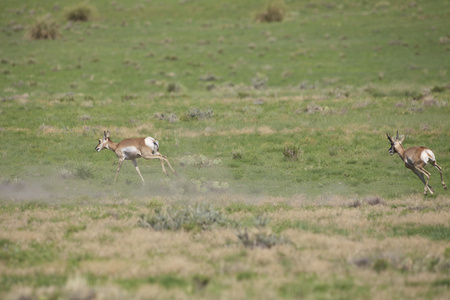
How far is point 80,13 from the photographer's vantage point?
68500 mm

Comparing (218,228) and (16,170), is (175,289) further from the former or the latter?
(16,170)

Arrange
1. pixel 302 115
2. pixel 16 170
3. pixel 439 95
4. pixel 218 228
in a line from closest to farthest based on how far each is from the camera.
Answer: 1. pixel 218 228
2. pixel 16 170
3. pixel 302 115
4. pixel 439 95

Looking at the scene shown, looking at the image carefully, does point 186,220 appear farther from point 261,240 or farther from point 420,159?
point 420,159

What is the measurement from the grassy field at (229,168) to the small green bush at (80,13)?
459 inches

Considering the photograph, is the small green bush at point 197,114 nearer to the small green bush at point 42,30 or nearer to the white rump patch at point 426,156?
the white rump patch at point 426,156

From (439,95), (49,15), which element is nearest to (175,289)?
(439,95)

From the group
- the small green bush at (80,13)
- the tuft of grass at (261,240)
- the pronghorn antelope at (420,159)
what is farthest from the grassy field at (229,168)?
the small green bush at (80,13)

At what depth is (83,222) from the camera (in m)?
12.7

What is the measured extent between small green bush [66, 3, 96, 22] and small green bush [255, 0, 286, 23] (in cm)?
2354

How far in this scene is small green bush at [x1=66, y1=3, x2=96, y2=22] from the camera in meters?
68.2

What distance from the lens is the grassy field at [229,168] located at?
8992 mm

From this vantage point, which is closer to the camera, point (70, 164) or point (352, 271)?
point (352, 271)

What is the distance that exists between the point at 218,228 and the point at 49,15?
205ft

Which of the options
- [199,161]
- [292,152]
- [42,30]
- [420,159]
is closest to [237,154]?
[199,161]
